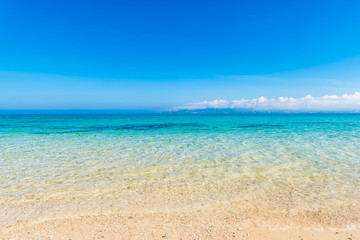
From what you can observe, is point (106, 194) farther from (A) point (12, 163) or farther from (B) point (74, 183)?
(A) point (12, 163)

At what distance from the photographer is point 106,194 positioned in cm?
646

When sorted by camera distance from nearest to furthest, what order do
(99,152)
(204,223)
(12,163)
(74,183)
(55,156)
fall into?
(204,223) → (74,183) → (12,163) → (55,156) → (99,152)

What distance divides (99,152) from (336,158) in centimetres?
1376

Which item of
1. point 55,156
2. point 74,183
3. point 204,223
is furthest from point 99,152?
point 204,223

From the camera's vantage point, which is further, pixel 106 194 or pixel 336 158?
pixel 336 158

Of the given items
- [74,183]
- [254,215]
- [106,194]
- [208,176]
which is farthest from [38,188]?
[254,215]

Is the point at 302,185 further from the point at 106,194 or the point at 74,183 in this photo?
the point at 74,183

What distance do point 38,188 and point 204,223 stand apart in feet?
19.1

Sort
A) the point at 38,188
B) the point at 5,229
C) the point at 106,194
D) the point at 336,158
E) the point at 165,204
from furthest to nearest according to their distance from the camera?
the point at 336,158
the point at 38,188
the point at 106,194
the point at 165,204
the point at 5,229

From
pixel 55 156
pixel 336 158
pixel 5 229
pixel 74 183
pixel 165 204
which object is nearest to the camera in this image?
pixel 5 229

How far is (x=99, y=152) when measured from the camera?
42.6ft

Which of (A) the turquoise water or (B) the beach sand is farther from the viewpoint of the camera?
(A) the turquoise water

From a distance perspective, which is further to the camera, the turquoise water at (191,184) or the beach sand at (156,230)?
the turquoise water at (191,184)

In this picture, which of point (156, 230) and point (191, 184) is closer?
point (156, 230)
